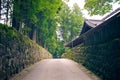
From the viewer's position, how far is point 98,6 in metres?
16.6

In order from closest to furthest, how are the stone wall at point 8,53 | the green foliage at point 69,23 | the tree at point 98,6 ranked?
1. the stone wall at point 8,53
2. the tree at point 98,6
3. the green foliage at point 69,23

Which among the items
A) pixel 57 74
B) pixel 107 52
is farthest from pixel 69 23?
pixel 107 52

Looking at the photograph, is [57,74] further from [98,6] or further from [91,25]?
[91,25]

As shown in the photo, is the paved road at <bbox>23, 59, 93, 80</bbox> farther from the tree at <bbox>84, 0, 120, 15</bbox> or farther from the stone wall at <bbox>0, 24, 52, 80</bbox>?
the tree at <bbox>84, 0, 120, 15</bbox>

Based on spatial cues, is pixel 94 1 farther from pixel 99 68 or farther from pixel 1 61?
pixel 1 61

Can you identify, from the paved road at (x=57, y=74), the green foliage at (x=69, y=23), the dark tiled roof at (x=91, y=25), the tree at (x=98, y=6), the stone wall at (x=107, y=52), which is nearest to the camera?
the stone wall at (x=107, y=52)

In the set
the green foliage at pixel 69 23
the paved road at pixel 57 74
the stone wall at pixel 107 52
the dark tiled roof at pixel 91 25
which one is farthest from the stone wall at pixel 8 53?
the green foliage at pixel 69 23

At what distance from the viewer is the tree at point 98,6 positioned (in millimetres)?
16431

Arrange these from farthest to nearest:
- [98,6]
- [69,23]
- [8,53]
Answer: [69,23] < [98,6] < [8,53]

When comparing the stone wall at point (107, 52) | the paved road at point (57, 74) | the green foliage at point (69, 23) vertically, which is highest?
the green foliage at point (69, 23)

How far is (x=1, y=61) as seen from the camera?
9.47m

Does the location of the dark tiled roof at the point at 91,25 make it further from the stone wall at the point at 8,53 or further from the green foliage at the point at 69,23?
the green foliage at the point at 69,23

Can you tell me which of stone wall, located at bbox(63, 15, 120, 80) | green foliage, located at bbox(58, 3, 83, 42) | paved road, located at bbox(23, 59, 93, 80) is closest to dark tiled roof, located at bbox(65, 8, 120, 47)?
stone wall, located at bbox(63, 15, 120, 80)

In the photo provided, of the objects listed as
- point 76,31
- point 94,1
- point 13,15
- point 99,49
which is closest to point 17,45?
point 13,15
